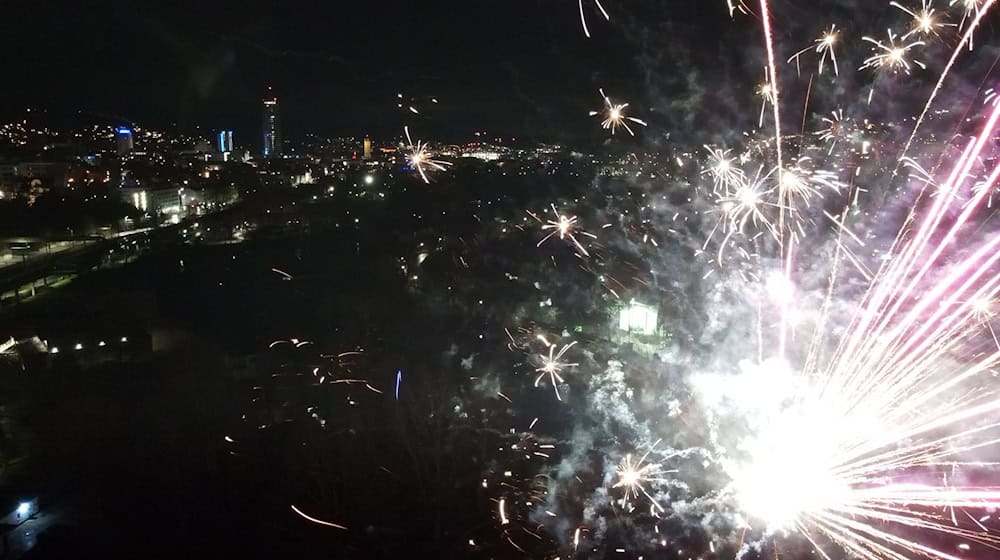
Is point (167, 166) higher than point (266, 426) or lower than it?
higher

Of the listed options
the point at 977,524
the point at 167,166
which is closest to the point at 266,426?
the point at 977,524

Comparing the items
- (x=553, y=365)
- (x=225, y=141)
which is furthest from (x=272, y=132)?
(x=553, y=365)

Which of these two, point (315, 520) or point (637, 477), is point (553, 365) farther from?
point (315, 520)

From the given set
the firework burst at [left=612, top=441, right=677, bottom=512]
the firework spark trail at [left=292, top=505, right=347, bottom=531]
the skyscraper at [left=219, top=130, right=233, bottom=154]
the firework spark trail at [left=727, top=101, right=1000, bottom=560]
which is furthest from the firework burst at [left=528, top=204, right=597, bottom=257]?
the skyscraper at [left=219, top=130, right=233, bottom=154]

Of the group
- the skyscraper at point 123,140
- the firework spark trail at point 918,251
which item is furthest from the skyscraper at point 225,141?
the firework spark trail at point 918,251

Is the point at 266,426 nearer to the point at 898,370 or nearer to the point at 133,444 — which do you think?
the point at 133,444

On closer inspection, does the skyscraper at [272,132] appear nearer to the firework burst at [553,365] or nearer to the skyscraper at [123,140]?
the skyscraper at [123,140]
